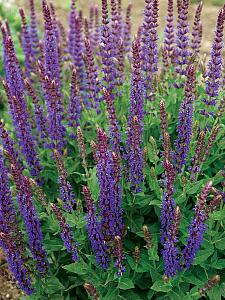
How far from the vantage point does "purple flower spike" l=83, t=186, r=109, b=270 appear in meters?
3.17

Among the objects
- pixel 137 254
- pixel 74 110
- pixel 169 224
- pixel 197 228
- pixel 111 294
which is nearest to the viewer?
pixel 197 228

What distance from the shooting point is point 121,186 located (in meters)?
3.76

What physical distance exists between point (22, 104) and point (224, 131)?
6.53 ft

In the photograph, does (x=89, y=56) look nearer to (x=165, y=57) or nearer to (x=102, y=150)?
(x=165, y=57)

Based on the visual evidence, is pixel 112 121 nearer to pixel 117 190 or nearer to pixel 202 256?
pixel 117 190

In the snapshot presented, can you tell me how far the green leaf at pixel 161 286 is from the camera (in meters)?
3.39

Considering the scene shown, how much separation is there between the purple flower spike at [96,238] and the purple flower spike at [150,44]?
5.33 ft

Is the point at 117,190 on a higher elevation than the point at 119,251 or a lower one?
higher

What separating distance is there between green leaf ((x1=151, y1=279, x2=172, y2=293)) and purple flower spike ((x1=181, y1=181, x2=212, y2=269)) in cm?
22

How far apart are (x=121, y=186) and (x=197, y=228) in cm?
95

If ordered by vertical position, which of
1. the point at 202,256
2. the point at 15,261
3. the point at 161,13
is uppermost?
the point at 15,261

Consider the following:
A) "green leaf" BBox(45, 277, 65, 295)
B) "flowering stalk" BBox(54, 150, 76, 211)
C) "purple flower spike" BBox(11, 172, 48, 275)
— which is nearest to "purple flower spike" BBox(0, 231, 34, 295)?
"purple flower spike" BBox(11, 172, 48, 275)

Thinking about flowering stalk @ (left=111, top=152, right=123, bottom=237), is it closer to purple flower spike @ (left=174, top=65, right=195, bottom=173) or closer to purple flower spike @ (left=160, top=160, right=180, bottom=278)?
purple flower spike @ (left=160, top=160, right=180, bottom=278)

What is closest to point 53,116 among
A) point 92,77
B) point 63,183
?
point 92,77
